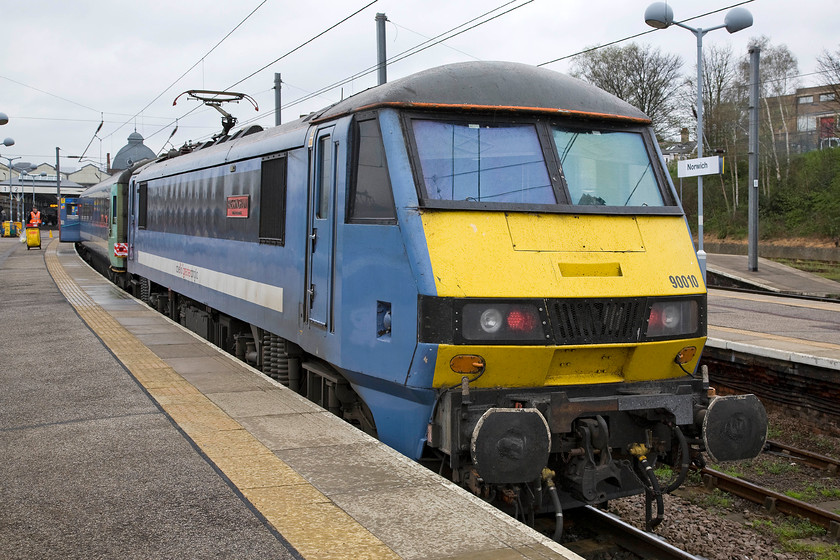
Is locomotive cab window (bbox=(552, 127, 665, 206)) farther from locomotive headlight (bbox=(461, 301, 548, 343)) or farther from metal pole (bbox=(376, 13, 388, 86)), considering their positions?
metal pole (bbox=(376, 13, 388, 86))

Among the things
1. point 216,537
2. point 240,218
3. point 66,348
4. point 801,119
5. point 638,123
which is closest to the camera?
point 216,537

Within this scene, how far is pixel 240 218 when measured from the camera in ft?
31.4

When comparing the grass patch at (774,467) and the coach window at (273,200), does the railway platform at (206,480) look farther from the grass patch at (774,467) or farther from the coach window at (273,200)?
the grass patch at (774,467)

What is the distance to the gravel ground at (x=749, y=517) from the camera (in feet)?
22.7

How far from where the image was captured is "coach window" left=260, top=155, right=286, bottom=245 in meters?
8.03

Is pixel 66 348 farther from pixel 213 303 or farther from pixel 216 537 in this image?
pixel 216 537

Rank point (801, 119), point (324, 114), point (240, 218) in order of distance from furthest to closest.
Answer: point (801, 119) → point (240, 218) → point (324, 114)

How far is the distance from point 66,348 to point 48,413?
3807mm

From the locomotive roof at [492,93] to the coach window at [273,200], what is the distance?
1.63 m

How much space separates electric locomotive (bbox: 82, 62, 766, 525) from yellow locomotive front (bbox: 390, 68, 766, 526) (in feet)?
0.04

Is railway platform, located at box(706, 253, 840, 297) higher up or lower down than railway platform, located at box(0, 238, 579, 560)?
higher up

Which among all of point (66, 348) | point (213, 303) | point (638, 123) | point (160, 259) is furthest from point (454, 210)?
point (160, 259)

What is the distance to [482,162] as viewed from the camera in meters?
5.96

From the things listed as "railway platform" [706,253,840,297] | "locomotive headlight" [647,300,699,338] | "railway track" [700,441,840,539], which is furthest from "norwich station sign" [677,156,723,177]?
"locomotive headlight" [647,300,699,338]
